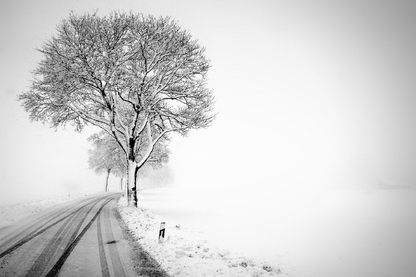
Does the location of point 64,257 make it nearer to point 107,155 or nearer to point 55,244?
point 55,244

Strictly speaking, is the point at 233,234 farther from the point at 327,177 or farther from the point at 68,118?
the point at 327,177

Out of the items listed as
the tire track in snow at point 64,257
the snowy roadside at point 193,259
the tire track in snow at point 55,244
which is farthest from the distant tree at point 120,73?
the snowy roadside at point 193,259

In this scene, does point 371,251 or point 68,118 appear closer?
point 371,251

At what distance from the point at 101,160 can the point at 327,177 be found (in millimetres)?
97092

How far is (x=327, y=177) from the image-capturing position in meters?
94.1

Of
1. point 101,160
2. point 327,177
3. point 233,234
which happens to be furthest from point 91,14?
point 327,177

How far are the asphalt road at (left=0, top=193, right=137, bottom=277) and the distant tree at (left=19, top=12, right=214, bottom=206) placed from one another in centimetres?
766

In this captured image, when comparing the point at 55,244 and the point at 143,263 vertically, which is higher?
the point at 55,244

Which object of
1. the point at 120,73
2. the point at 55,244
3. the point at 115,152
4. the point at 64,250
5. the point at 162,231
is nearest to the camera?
the point at 64,250

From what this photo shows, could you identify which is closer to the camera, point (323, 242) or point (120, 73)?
point (323, 242)

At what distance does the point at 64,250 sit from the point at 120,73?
11065mm

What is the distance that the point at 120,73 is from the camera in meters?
13.9

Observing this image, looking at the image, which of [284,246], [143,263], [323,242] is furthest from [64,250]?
[323,242]

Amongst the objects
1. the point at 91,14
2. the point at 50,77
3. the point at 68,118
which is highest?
the point at 91,14
